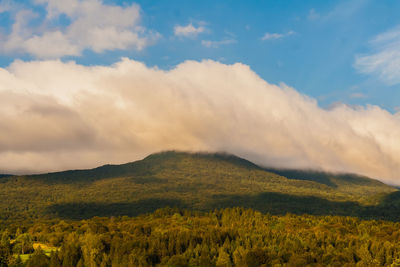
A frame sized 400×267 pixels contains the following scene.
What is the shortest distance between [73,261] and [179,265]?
44788 mm

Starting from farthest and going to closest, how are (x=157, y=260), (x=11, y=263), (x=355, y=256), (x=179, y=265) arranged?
(x=355, y=256) < (x=157, y=260) < (x=179, y=265) < (x=11, y=263)

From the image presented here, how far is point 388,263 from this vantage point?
189 m

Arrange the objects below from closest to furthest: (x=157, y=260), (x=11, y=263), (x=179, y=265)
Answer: (x=11, y=263)
(x=179, y=265)
(x=157, y=260)

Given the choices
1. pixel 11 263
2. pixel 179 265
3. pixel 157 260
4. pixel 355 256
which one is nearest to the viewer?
pixel 11 263

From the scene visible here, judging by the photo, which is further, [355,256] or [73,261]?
[355,256]

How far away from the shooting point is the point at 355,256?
652 feet

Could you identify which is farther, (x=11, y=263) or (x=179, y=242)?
Result: (x=179, y=242)

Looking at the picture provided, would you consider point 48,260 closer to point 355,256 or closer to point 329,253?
point 329,253

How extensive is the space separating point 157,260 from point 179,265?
19.3 m

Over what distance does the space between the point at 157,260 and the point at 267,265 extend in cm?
4951

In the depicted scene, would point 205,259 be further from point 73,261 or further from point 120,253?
point 73,261

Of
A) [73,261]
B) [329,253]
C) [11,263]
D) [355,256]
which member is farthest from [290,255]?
[11,263]

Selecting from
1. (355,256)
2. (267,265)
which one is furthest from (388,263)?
(267,265)

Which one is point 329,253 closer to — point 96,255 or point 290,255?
point 290,255
